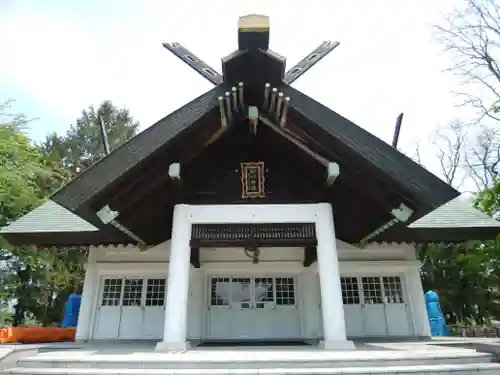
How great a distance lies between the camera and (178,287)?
18.3 ft

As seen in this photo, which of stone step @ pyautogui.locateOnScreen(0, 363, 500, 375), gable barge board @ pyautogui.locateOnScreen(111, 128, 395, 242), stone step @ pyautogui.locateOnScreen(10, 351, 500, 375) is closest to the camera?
stone step @ pyautogui.locateOnScreen(0, 363, 500, 375)

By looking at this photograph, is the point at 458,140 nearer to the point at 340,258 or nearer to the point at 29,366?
the point at 340,258

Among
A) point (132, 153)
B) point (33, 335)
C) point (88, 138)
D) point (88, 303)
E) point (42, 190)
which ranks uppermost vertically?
point (88, 138)

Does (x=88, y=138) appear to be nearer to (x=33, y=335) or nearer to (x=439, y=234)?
(x=33, y=335)

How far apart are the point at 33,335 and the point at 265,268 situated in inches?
267

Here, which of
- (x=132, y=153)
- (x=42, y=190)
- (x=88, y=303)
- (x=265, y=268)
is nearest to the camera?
(x=132, y=153)

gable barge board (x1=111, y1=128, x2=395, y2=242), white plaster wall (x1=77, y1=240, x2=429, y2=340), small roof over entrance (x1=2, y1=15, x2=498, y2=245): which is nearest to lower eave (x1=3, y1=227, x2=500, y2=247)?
white plaster wall (x1=77, y1=240, x2=429, y2=340)

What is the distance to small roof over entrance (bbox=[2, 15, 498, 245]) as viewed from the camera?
5.45 m

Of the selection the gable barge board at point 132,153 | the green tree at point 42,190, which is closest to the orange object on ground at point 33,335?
the green tree at point 42,190

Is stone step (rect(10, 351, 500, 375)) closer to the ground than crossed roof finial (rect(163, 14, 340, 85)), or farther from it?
closer to the ground

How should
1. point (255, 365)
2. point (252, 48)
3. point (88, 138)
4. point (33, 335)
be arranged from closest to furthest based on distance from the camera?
point (255, 365) < point (252, 48) < point (33, 335) < point (88, 138)

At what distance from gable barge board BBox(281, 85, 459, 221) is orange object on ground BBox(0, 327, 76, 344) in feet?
29.8

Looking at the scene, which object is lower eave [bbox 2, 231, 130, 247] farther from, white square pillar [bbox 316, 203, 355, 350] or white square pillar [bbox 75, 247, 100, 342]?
white square pillar [bbox 316, 203, 355, 350]

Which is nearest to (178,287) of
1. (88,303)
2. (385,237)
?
(88,303)
